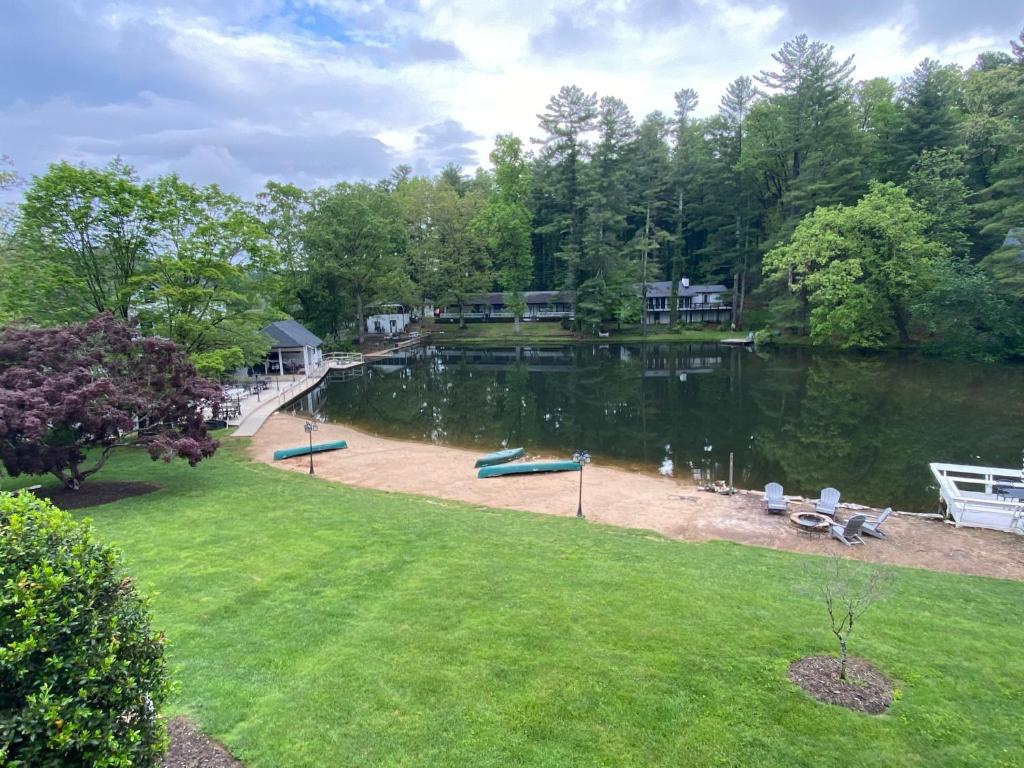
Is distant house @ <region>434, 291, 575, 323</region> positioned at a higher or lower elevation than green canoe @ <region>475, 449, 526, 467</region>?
higher

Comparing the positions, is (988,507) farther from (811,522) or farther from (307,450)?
(307,450)

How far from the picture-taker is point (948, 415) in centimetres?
2558

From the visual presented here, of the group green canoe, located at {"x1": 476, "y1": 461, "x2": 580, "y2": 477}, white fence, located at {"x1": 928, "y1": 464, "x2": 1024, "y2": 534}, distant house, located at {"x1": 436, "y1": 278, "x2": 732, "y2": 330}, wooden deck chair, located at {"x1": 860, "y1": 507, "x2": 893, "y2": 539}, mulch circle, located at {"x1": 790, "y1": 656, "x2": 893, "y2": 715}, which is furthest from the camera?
distant house, located at {"x1": 436, "y1": 278, "x2": 732, "y2": 330}

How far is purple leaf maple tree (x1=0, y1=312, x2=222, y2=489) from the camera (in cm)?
1178

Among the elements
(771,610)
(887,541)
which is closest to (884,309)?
(887,541)

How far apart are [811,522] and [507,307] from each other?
55.1 meters

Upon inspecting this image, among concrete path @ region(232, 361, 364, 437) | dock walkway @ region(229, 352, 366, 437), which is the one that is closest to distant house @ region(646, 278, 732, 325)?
dock walkway @ region(229, 352, 366, 437)

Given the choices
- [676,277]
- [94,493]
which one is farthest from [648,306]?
[94,493]

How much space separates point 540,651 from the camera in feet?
21.2

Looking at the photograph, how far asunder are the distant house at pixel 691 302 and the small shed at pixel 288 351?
3790 centimetres

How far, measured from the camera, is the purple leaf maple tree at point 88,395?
38.7 ft

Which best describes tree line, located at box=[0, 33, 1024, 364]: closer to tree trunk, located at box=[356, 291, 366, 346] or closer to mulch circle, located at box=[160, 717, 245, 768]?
tree trunk, located at box=[356, 291, 366, 346]

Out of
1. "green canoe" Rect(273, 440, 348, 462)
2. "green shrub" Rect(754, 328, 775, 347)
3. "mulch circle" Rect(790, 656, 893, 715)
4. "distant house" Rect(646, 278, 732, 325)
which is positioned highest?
"distant house" Rect(646, 278, 732, 325)

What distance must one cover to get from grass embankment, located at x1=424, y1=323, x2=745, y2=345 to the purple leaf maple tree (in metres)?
46.7
